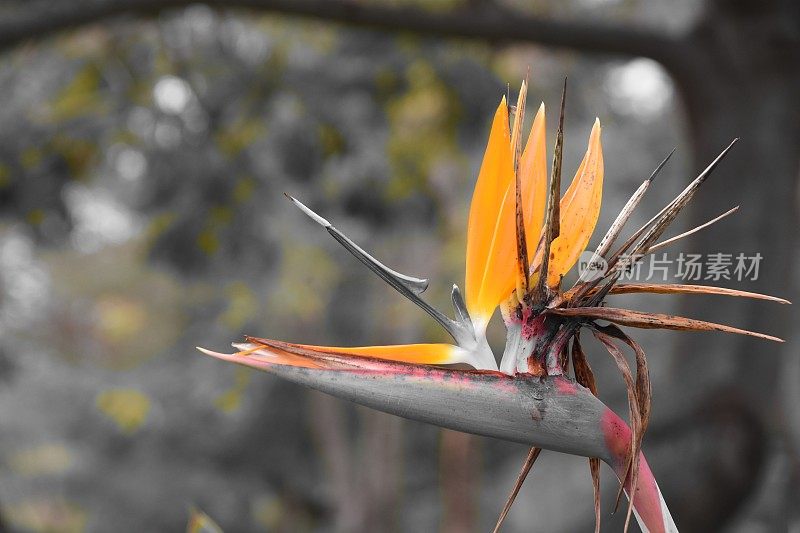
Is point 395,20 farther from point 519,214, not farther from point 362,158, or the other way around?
point 519,214

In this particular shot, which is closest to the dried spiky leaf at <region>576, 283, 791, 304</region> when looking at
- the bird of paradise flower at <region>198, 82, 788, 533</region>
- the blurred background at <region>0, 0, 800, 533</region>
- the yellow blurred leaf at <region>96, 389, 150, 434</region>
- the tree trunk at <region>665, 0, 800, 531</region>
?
the bird of paradise flower at <region>198, 82, 788, 533</region>

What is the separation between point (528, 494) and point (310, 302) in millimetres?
1177

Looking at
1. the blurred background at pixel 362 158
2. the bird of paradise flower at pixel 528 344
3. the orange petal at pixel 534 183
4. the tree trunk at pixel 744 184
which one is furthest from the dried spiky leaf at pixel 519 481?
the tree trunk at pixel 744 184

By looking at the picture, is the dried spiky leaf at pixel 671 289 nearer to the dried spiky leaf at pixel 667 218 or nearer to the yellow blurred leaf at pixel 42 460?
the dried spiky leaf at pixel 667 218

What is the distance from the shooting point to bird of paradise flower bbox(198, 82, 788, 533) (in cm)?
48

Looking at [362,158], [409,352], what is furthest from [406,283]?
[362,158]

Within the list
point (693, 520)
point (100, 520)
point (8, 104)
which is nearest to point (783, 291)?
point (693, 520)

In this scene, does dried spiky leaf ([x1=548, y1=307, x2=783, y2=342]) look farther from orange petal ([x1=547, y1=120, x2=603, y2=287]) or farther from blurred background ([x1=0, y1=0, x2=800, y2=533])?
blurred background ([x1=0, y1=0, x2=800, y2=533])

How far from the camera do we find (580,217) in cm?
53

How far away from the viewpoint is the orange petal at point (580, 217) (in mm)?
527

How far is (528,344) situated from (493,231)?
0.07 meters

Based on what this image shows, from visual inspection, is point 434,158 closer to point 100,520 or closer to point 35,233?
point 35,233

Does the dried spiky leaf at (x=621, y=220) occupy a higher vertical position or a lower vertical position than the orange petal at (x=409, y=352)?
higher

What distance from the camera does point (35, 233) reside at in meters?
2.54
